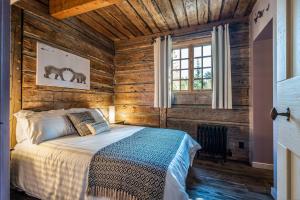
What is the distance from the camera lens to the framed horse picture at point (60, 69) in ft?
7.60

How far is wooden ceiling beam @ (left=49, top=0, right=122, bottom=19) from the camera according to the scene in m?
2.11

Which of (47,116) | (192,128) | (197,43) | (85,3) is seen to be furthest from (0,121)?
(197,43)

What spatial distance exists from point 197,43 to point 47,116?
9.67 ft

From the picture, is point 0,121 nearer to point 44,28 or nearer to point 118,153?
point 118,153

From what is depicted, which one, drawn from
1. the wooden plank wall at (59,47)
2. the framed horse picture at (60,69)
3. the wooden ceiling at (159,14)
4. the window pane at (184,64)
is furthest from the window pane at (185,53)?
the framed horse picture at (60,69)

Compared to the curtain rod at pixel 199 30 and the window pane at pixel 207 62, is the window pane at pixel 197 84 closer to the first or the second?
the window pane at pixel 207 62

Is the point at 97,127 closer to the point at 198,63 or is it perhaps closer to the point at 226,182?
the point at 226,182

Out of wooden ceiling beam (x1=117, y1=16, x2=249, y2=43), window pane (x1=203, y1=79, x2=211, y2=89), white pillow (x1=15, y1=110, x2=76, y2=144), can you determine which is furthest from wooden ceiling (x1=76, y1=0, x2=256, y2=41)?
white pillow (x1=15, y1=110, x2=76, y2=144)

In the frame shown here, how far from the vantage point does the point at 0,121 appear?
644mm

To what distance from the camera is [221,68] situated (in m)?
2.92

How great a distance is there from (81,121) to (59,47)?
1282mm

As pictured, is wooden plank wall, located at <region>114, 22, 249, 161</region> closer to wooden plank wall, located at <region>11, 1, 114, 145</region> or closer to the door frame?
wooden plank wall, located at <region>11, 1, 114, 145</region>

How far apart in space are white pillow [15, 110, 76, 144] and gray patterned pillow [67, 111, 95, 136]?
0.14 meters

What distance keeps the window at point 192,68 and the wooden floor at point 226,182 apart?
1496 millimetres
